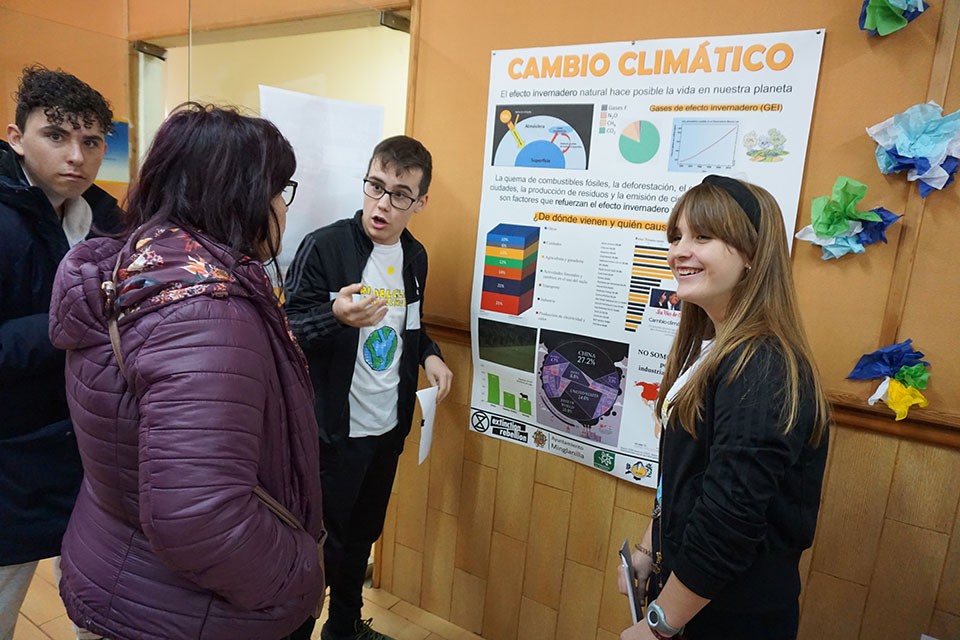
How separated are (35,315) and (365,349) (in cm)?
79

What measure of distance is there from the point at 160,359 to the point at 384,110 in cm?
163

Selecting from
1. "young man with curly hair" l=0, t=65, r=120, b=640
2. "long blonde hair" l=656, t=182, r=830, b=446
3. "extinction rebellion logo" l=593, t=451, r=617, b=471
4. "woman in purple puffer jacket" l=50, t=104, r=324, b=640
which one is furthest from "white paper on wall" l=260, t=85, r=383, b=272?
"long blonde hair" l=656, t=182, r=830, b=446

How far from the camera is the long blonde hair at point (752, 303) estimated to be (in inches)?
41.1

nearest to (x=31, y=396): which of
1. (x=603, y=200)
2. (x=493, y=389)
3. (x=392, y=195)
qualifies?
(x=392, y=195)

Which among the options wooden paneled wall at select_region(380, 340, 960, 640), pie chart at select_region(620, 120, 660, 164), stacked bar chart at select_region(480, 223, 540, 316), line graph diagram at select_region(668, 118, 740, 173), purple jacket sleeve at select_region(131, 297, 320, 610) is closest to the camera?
purple jacket sleeve at select_region(131, 297, 320, 610)

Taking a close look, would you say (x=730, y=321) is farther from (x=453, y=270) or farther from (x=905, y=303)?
(x=453, y=270)

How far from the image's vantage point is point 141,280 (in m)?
0.85

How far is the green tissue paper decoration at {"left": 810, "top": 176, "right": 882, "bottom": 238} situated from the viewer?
138 centimetres

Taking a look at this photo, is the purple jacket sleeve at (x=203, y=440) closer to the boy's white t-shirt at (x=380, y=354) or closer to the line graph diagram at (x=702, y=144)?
the boy's white t-shirt at (x=380, y=354)

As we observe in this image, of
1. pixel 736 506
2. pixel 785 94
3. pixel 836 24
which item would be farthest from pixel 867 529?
pixel 836 24

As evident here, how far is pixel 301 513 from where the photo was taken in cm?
105

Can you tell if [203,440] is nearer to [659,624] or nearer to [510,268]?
[659,624]

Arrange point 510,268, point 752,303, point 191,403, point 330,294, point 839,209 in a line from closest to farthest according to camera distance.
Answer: point 191,403, point 752,303, point 839,209, point 330,294, point 510,268

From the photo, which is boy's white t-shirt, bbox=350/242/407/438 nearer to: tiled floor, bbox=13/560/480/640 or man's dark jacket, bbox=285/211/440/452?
man's dark jacket, bbox=285/211/440/452
